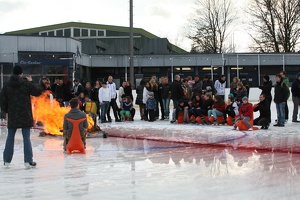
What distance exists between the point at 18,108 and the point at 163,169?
8.77 feet

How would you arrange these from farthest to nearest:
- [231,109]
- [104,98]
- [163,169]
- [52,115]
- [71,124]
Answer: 1. [104,98]
2. [231,109]
3. [52,115]
4. [71,124]
5. [163,169]

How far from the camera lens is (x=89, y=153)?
31.4ft

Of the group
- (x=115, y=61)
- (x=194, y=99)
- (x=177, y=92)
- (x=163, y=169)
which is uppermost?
(x=115, y=61)

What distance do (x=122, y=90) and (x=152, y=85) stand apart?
141cm

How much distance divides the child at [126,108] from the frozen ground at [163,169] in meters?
5.63

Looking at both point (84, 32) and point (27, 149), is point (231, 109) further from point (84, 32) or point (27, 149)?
point (84, 32)

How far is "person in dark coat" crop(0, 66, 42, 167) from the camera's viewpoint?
25.8ft

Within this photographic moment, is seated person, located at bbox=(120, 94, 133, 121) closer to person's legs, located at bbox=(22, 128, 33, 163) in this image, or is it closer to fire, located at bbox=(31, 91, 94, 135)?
fire, located at bbox=(31, 91, 94, 135)

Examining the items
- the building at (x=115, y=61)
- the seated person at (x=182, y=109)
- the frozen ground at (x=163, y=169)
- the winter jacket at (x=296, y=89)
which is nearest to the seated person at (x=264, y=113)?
the frozen ground at (x=163, y=169)

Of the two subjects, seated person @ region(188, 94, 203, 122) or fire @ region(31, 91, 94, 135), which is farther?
seated person @ region(188, 94, 203, 122)

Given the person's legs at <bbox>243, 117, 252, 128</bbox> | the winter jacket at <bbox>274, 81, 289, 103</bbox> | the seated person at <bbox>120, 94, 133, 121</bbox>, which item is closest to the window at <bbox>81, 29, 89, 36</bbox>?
the seated person at <bbox>120, 94, 133, 121</bbox>

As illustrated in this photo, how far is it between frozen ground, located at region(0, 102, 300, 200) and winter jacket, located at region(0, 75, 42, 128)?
0.80 metres

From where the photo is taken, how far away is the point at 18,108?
7.86m

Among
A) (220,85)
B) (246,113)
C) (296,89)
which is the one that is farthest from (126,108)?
(296,89)
